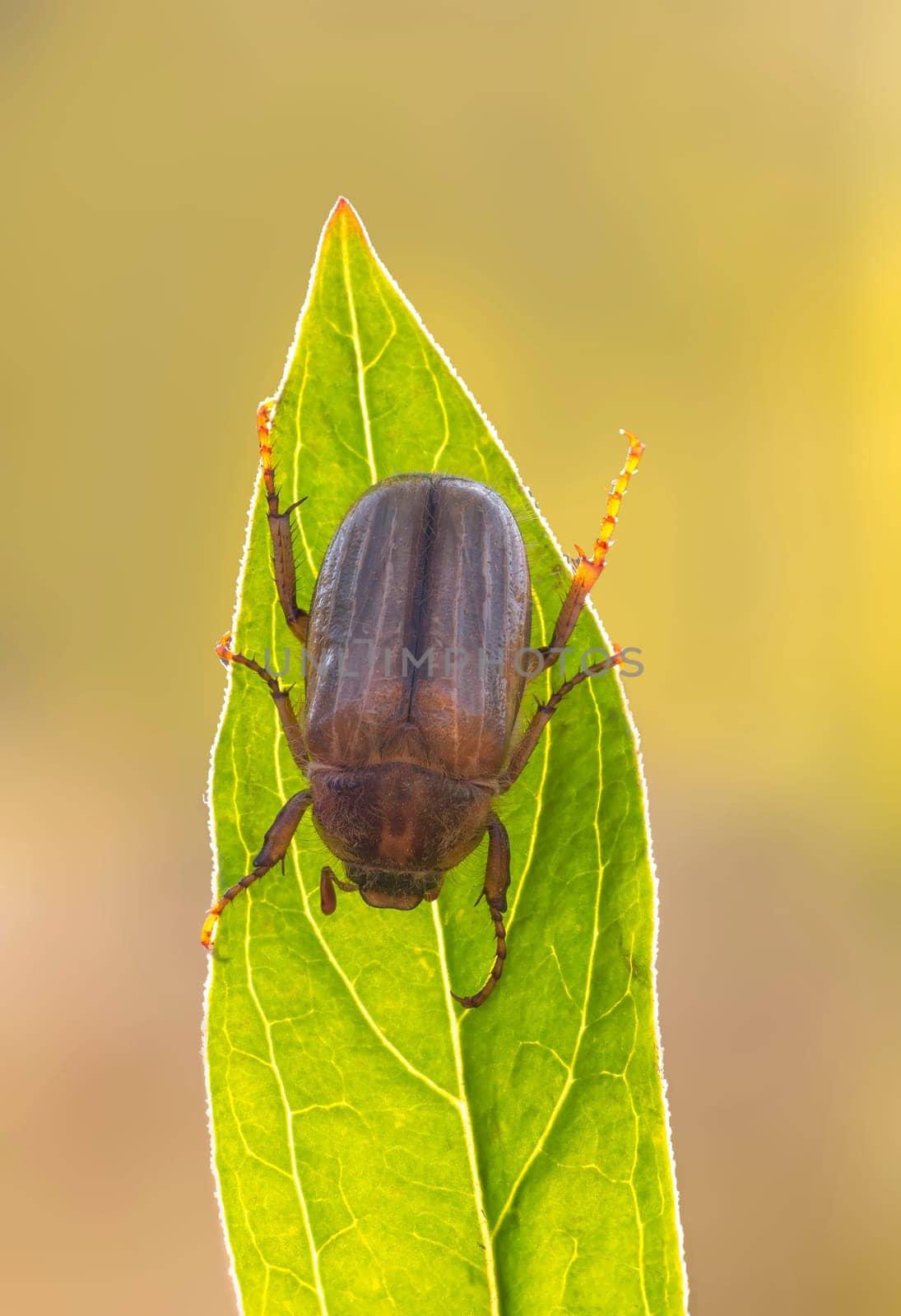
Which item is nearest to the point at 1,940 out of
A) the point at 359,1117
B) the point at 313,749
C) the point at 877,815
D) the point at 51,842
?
the point at 51,842

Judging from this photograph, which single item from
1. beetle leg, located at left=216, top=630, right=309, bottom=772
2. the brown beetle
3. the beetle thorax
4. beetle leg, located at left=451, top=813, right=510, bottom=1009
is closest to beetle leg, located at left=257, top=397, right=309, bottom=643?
the brown beetle

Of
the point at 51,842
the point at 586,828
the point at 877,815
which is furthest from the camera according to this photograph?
the point at 877,815

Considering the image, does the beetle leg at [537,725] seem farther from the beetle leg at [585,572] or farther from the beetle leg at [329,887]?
the beetle leg at [329,887]

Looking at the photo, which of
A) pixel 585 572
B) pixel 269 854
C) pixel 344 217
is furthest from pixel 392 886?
pixel 344 217

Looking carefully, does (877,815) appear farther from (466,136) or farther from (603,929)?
(603,929)

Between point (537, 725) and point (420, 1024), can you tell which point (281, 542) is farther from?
point (420, 1024)

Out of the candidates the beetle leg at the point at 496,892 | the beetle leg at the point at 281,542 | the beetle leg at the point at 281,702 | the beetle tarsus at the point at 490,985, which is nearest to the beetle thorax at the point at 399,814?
the beetle leg at the point at 496,892
